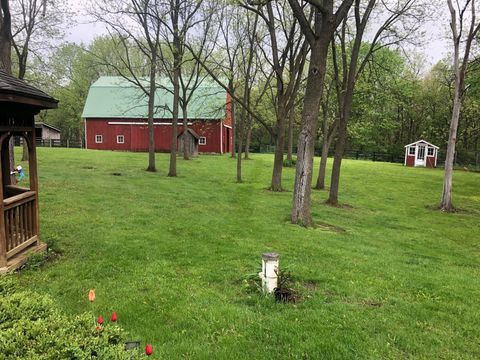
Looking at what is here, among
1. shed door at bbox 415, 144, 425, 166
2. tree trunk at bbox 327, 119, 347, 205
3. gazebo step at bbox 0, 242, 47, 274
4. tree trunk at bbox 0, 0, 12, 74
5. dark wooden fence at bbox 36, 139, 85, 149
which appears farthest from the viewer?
dark wooden fence at bbox 36, 139, 85, 149

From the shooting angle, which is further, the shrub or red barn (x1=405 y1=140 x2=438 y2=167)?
red barn (x1=405 y1=140 x2=438 y2=167)

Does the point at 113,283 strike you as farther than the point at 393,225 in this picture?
No

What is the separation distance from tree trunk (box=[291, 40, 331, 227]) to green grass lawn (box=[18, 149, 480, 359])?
74 centimetres

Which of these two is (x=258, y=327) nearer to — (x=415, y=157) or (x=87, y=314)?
(x=87, y=314)

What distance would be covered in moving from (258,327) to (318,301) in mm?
1189

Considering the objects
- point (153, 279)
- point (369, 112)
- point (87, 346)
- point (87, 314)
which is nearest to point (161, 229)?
point (153, 279)

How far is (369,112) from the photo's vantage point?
135ft

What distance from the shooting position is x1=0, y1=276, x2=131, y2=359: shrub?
8.26 ft

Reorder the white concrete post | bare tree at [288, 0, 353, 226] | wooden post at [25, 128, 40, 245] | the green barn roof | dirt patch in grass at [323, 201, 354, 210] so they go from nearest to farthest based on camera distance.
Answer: the white concrete post, wooden post at [25, 128, 40, 245], bare tree at [288, 0, 353, 226], dirt patch in grass at [323, 201, 354, 210], the green barn roof

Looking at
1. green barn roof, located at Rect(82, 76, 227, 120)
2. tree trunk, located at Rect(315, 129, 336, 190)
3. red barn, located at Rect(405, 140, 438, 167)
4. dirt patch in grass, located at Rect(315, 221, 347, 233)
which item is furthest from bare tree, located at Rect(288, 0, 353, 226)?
red barn, located at Rect(405, 140, 438, 167)

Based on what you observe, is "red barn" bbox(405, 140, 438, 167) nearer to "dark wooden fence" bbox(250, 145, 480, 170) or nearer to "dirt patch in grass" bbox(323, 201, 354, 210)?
"dark wooden fence" bbox(250, 145, 480, 170)

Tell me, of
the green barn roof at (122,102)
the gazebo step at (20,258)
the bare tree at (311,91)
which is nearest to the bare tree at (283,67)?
the bare tree at (311,91)

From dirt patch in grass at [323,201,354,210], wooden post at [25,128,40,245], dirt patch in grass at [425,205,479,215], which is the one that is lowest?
dirt patch in grass at [425,205,479,215]

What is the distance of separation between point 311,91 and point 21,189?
7.13 metres
